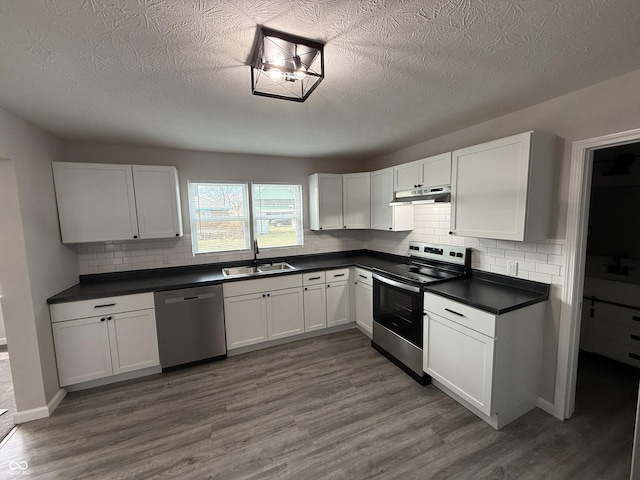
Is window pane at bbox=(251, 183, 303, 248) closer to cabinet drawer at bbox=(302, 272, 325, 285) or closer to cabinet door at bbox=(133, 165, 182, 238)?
cabinet drawer at bbox=(302, 272, 325, 285)

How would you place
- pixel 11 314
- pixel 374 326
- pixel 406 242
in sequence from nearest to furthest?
pixel 11 314, pixel 374 326, pixel 406 242

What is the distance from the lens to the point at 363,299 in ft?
11.6

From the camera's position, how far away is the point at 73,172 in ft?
8.79

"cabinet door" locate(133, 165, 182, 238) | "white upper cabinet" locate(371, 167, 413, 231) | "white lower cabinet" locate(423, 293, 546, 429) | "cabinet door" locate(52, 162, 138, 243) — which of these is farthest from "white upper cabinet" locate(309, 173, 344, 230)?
"cabinet door" locate(52, 162, 138, 243)

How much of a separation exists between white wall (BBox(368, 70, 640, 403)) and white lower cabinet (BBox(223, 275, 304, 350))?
211 cm

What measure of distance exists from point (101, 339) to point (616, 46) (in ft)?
14.1

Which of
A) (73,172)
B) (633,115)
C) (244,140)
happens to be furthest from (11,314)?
(633,115)

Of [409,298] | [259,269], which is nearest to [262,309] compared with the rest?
[259,269]

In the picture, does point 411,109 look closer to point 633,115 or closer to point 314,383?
point 633,115

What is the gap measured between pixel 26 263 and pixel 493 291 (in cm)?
383

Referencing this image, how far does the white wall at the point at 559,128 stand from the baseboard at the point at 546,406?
0.03 m

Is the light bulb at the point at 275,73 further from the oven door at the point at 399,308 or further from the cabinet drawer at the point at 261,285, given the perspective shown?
the cabinet drawer at the point at 261,285

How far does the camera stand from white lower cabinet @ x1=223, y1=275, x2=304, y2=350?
10.1ft

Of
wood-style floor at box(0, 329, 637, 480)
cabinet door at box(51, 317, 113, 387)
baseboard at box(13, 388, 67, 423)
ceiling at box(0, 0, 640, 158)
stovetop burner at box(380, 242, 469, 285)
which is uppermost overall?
ceiling at box(0, 0, 640, 158)
